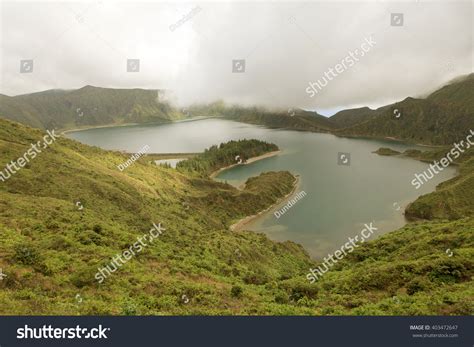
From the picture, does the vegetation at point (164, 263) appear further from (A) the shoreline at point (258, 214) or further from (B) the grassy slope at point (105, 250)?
(A) the shoreline at point (258, 214)

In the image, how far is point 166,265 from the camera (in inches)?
1059

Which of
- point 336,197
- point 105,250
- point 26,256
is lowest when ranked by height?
point 336,197

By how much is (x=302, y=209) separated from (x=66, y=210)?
67.2 m

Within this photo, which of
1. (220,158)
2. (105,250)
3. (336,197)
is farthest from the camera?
(220,158)

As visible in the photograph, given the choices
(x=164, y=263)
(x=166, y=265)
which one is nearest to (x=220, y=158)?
(x=164, y=263)

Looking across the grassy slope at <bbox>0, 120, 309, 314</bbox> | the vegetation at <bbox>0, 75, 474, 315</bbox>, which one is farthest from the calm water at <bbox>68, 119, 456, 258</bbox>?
the vegetation at <bbox>0, 75, 474, 315</bbox>

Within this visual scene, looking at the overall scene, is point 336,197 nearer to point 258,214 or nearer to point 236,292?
point 258,214

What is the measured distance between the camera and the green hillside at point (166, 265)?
17375 millimetres

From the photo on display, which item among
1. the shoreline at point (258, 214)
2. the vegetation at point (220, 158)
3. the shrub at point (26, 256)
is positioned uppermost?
the vegetation at point (220, 158)

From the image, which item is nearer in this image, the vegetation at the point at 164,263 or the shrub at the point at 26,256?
the vegetation at the point at 164,263

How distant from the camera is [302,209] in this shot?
298ft

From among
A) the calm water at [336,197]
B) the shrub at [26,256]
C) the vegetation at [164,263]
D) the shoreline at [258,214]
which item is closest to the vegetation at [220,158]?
the calm water at [336,197]
